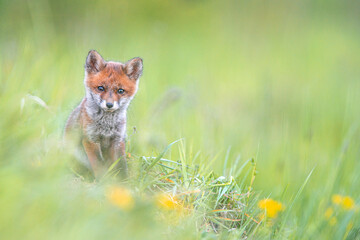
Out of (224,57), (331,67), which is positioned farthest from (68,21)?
(331,67)

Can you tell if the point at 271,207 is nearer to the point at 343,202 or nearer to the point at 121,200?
the point at 343,202

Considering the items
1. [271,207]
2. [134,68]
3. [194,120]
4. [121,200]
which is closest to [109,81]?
[134,68]

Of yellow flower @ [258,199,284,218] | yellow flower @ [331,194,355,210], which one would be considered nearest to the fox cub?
yellow flower @ [258,199,284,218]

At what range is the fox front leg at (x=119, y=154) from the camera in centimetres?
298

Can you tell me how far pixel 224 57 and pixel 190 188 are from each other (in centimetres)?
818

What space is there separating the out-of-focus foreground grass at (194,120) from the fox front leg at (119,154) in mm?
102

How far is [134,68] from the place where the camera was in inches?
126

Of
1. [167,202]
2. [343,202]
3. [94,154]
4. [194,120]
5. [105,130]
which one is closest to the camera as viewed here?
[167,202]

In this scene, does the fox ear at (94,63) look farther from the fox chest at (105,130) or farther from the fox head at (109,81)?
the fox chest at (105,130)

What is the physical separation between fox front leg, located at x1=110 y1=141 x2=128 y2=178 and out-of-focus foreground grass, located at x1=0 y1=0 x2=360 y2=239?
4.0 inches

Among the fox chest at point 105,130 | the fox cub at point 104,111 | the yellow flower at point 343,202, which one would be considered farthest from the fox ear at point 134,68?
the yellow flower at point 343,202

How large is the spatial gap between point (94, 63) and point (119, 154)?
0.65 metres

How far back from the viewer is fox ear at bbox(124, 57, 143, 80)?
315 cm

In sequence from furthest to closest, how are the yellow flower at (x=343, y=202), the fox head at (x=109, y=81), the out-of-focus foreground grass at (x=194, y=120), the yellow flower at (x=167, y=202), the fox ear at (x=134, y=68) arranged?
the fox ear at (x=134, y=68)
the fox head at (x=109, y=81)
the yellow flower at (x=343, y=202)
the yellow flower at (x=167, y=202)
the out-of-focus foreground grass at (x=194, y=120)
